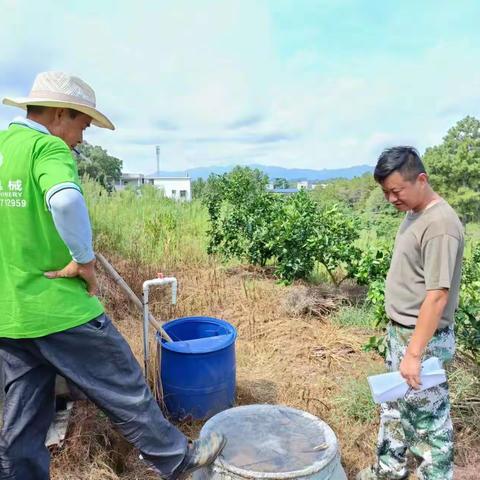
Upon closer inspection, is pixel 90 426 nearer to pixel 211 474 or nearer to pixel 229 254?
pixel 211 474

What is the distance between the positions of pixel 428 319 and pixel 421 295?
0.53 ft

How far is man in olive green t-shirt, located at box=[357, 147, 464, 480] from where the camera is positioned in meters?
1.73

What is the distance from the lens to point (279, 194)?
6621 mm

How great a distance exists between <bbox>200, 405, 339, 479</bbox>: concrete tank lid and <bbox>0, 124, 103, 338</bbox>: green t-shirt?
2.85 ft

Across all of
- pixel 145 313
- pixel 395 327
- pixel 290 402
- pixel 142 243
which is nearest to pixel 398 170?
pixel 395 327

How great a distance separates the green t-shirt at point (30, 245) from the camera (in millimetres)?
1630

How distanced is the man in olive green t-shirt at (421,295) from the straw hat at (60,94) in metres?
1.29

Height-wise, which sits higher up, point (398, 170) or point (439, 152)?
point (439, 152)

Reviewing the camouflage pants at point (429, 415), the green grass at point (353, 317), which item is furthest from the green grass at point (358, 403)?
the green grass at point (353, 317)

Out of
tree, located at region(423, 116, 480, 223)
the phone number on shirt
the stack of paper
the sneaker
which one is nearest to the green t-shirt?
the phone number on shirt

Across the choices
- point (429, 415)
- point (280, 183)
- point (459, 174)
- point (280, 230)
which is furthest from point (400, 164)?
point (459, 174)

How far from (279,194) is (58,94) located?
501cm

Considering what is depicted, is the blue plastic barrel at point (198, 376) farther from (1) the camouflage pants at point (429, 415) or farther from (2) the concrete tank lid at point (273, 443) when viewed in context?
(1) the camouflage pants at point (429, 415)

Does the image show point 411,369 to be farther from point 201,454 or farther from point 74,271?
point 74,271
